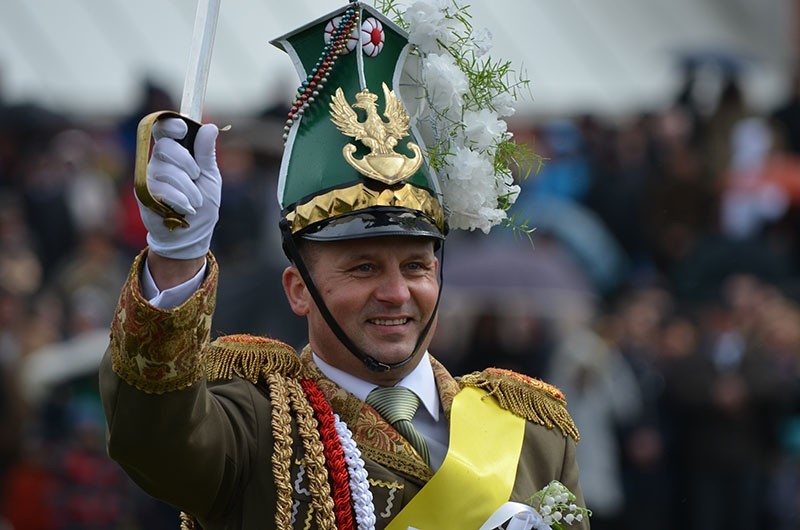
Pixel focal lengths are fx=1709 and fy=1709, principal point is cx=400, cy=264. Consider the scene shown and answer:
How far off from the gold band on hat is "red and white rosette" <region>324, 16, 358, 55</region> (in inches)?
16.4

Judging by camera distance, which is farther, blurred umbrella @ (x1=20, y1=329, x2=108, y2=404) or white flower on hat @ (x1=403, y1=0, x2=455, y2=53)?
blurred umbrella @ (x1=20, y1=329, x2=108, y2=404)

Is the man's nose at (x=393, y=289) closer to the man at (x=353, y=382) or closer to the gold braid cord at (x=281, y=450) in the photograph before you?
the man at (x=353, y=382)

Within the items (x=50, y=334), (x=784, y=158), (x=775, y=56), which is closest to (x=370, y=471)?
(x=50, y=334)

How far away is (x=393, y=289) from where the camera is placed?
4.75 metres

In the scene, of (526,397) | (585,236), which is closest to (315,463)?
(526,397)

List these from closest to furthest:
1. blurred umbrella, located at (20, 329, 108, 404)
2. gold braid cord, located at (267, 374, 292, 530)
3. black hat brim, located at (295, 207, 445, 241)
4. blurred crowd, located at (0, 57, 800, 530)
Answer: gold braid cord, located at (267, 374, 292, 530)
black hat brim, located at (295, 207, 445, 241)
blurred crowd, located at (0, 57, 800, 530)
blurred umbrella, located at (20, 329, 108, 404)

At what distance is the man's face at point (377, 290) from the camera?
4.77m

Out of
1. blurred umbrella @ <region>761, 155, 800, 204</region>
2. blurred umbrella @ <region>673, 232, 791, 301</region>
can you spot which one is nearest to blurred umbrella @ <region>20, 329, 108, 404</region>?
blurred umbrella @ <region>673, 232, 791, 301</region>

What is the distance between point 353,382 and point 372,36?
3.27 feet

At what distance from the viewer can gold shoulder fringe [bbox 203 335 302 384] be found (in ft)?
15.7

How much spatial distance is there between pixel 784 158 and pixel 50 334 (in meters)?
5.92

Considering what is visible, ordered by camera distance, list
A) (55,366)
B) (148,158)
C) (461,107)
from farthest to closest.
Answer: (55,366)
(461,107)
(148,158)

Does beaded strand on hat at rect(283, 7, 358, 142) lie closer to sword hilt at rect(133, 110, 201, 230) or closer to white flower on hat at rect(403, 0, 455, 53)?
white flower on hat at rect(403, 0, 455, 53)

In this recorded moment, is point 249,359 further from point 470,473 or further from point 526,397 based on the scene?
point 526,397
